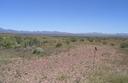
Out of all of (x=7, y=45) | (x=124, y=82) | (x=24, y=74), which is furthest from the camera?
(x=7, y=45)

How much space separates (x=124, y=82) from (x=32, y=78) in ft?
14.6

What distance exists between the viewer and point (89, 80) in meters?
11.1

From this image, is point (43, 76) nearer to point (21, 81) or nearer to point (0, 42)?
point (21, 81)

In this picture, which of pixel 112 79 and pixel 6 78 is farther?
pixel 6 78

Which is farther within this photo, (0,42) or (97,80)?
(0,42)

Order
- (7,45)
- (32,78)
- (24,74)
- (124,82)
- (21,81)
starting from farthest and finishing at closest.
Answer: (7,45), (24,74), (32,78), (21,81), (124,82)

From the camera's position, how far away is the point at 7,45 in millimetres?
39562

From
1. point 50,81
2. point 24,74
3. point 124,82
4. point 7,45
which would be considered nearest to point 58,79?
point 50,81

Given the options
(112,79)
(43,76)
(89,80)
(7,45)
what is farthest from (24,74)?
(7,45)

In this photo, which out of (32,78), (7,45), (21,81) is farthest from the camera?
(7,45)

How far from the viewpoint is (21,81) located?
11047 mm

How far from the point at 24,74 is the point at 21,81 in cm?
182

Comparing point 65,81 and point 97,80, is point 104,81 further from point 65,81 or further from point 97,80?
point 65,81

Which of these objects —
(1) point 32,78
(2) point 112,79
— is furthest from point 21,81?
(2) point 112,79
